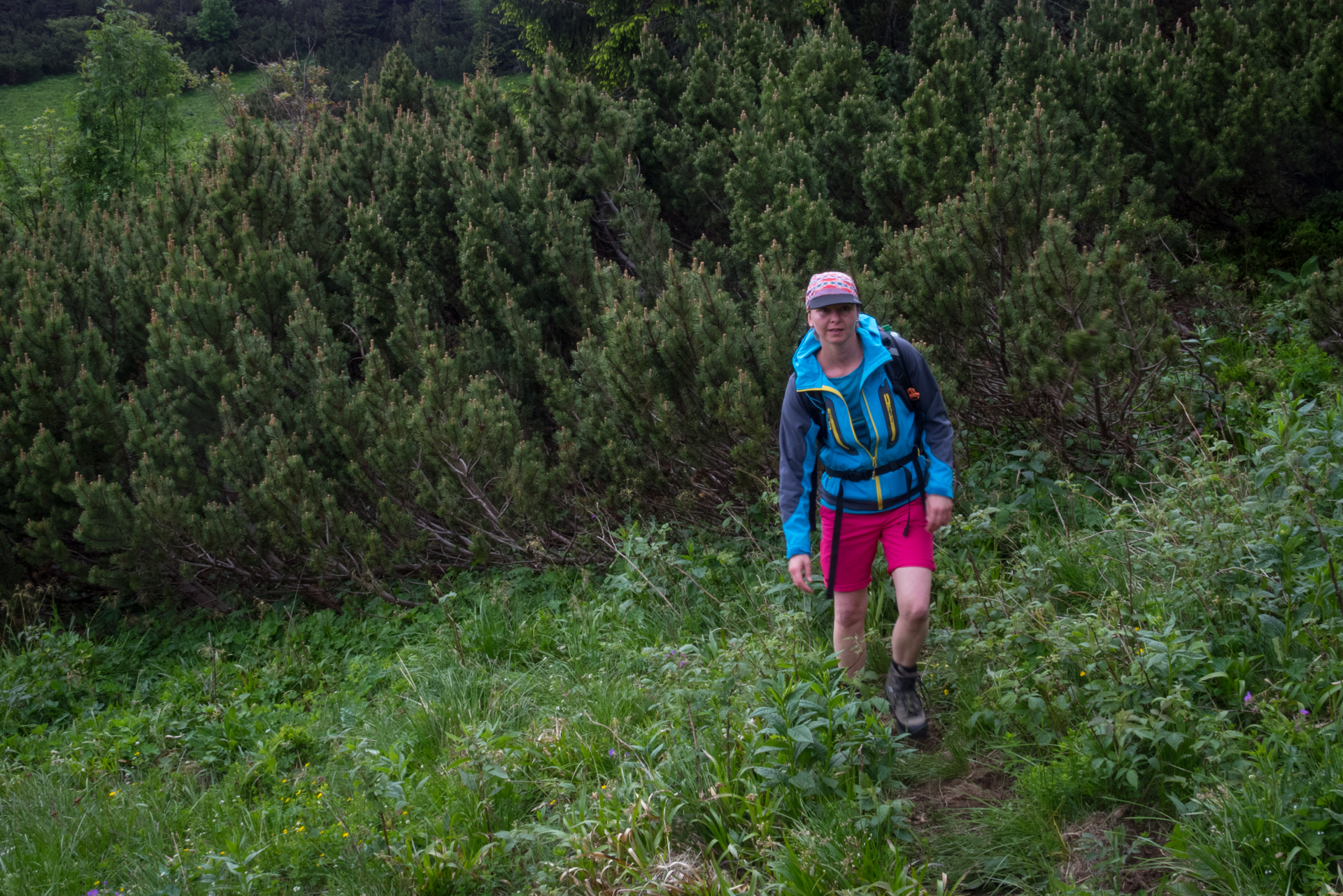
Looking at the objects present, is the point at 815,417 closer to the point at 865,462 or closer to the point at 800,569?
the point at 865,462

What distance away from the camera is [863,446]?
338cm

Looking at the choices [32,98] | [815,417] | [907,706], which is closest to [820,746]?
[907,706]

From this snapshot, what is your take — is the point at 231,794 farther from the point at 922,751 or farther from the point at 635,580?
the point at 922,751

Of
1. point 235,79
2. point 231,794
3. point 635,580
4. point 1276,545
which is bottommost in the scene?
point 231,794

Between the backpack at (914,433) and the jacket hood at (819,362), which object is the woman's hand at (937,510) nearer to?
the backpack at (914,433)

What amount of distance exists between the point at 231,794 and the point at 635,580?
2.38 metres

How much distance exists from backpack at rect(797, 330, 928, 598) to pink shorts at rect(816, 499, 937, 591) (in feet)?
0.10

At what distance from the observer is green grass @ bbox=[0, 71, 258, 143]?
3341 cm

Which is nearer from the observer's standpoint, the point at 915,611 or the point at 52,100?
the point at 915,611

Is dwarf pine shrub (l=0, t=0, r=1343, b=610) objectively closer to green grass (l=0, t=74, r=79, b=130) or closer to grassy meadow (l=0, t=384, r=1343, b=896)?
grassy meadow (l=0, t=384, r=1343, b=896)

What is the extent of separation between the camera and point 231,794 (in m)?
4.27

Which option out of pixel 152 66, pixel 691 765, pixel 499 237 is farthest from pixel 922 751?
pixel 152 66

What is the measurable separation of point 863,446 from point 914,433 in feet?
0.75

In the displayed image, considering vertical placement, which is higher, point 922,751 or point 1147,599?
point 1147,599
